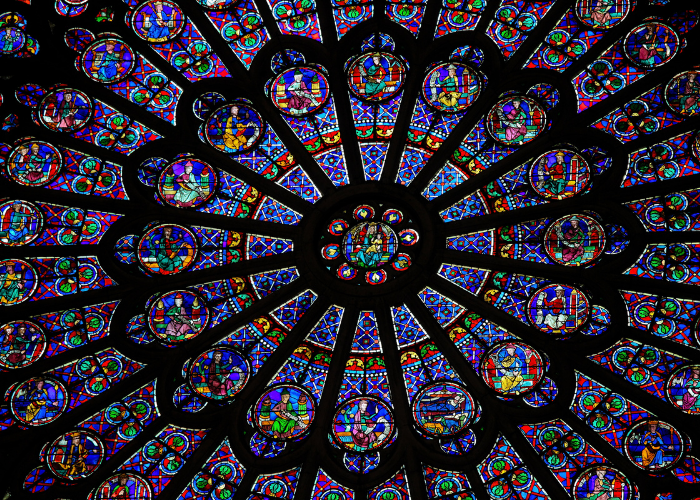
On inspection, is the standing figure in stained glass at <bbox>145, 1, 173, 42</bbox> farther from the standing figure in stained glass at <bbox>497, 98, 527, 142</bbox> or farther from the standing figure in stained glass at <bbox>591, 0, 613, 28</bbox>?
the standing figure in stained glass at <bbox>591, 0, 613, 28</bbox>

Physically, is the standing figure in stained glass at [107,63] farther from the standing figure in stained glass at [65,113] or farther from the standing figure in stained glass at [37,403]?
the standing figure in stained glass at [37,403]

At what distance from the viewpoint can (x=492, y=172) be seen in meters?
14.2

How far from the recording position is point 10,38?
1473cm

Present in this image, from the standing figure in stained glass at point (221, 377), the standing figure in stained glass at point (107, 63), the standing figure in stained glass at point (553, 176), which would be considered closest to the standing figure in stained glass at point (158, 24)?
the standing figure in stained glass at point (107, 63)


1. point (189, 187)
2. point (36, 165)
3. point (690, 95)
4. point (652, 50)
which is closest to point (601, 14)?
point (652, 50)

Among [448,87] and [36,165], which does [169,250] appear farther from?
[448,87]

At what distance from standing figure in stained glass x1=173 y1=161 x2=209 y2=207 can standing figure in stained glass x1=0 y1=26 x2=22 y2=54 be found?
2992 mm

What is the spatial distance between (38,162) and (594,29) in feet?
26.1

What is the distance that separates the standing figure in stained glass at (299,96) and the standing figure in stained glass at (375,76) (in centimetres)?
77

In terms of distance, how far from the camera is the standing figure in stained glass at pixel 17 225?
1406 cm

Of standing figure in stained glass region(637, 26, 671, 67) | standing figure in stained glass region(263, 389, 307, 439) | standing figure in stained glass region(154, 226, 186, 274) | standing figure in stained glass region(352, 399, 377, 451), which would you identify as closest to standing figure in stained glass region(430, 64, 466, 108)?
standing figure in stained glass region(637, 26, 671, 67)

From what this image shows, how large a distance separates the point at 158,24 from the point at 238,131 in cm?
199

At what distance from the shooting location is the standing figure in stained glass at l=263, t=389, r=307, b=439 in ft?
44.5

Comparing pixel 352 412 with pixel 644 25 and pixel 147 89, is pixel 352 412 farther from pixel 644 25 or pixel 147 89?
pixel 644 25
